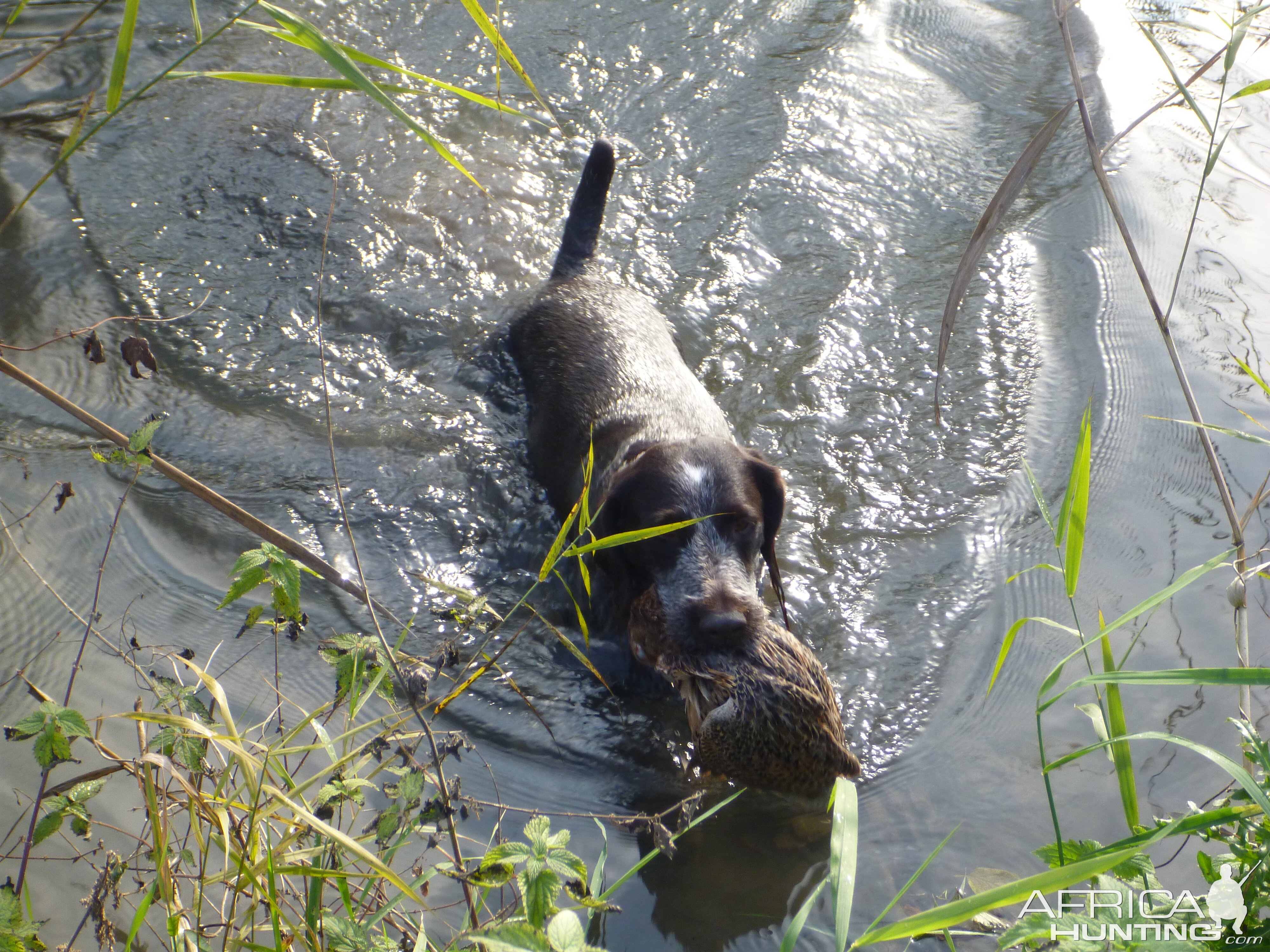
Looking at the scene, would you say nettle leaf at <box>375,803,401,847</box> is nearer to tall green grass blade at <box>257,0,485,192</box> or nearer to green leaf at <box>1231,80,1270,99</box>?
tall green grass blade at <box>257,0,485,192</box>

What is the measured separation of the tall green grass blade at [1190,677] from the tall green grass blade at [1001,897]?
264mm

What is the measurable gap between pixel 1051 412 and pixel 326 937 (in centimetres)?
363

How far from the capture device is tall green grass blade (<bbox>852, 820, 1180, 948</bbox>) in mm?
1463

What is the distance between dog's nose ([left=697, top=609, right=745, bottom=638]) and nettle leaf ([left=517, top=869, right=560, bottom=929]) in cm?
121

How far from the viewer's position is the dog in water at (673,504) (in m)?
2.47

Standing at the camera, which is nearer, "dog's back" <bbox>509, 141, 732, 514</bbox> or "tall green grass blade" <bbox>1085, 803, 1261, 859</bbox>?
"tall green grass blade" <bbox>1085, 803, 1261, 859</bbox>

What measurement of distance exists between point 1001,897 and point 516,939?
2.37 ft

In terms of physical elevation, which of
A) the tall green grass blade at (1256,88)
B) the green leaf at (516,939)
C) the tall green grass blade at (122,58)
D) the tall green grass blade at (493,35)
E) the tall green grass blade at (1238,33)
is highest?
the tall green grass blade at (1238,33)

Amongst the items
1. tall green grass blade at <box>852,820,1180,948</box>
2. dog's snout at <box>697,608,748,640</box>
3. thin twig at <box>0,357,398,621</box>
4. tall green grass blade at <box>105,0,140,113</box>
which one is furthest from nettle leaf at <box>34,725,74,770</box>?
dog's snout at <box>697,608,748,640</box>

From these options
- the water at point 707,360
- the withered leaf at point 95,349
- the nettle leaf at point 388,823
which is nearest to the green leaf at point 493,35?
the withered leaf at point 95,349

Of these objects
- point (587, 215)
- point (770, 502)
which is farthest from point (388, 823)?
point (587, 215)

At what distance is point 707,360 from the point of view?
486cm

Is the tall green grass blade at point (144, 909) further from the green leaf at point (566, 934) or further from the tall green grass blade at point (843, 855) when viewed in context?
the tall green grass blade at point (843, 855)

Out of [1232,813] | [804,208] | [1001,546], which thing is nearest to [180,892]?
[1232,813]
